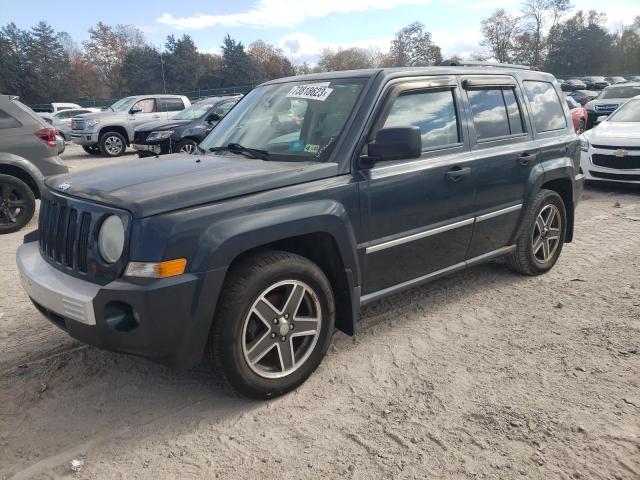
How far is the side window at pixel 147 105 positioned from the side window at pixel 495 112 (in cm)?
1476

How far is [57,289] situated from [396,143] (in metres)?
2.07

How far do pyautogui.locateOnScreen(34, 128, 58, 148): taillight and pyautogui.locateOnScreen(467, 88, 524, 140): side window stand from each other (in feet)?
19.8

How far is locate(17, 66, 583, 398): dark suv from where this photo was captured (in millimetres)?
2672

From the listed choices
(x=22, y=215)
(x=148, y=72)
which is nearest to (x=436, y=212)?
(x=22, y=215)

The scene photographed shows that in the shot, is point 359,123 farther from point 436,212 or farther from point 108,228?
point 108,228

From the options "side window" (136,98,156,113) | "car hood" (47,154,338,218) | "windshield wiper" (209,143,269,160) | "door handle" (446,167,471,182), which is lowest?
Answer: "door handle" (446,167,471,182)

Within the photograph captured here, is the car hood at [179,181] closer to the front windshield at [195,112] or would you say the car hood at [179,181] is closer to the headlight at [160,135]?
the headlight at [160,135]

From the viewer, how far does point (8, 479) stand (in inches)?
98.7

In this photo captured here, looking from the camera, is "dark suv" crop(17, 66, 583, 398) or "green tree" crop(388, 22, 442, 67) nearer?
"dark suv" crop(17, 66, 583, 398)

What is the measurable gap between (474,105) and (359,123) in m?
1.27

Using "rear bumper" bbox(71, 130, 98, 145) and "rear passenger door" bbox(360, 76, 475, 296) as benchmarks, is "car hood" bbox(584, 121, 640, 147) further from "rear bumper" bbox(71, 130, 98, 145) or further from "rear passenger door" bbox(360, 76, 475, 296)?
"rear bumper" bbox(71, 130, 98, 145)

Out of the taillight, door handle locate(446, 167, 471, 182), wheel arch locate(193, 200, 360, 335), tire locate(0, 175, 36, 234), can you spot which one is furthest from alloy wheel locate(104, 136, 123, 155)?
wheel arch locate(193, 200, 360, 335)

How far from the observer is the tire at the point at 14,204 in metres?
7.16

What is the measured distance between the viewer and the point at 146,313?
2.58 meters
